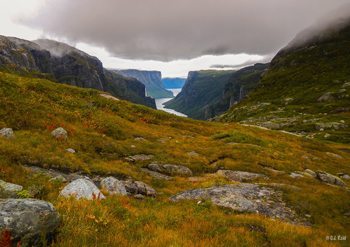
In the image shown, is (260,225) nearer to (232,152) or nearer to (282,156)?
(232,152)

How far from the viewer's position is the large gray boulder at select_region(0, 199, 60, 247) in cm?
751

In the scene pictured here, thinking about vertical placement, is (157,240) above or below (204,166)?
above

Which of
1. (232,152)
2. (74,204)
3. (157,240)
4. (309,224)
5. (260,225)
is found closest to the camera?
(157,240)

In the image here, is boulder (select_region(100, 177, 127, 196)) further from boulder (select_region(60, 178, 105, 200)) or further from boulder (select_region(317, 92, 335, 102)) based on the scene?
boulder (select_region(317, 92, 335, 102))

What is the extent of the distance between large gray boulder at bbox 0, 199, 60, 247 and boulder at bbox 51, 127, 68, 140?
18.6m

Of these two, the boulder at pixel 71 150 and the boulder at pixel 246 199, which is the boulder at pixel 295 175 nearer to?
the boulder at pixel 246 199

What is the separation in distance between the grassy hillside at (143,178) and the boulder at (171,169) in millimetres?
1027

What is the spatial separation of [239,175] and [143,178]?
9.38 metres

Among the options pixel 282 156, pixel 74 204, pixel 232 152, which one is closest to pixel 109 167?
pixel 74 204

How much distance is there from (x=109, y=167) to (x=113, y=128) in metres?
13.7

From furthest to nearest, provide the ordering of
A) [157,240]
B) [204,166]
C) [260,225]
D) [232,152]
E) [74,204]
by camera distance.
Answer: [232,152], [204,166], [260,225], [74,204], [157,240]

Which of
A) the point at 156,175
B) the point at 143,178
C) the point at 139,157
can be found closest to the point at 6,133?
the point at 143,178

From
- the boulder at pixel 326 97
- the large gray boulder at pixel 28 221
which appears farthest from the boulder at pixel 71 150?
the boulder at pixel 326 97

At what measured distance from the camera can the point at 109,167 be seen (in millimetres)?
23172
